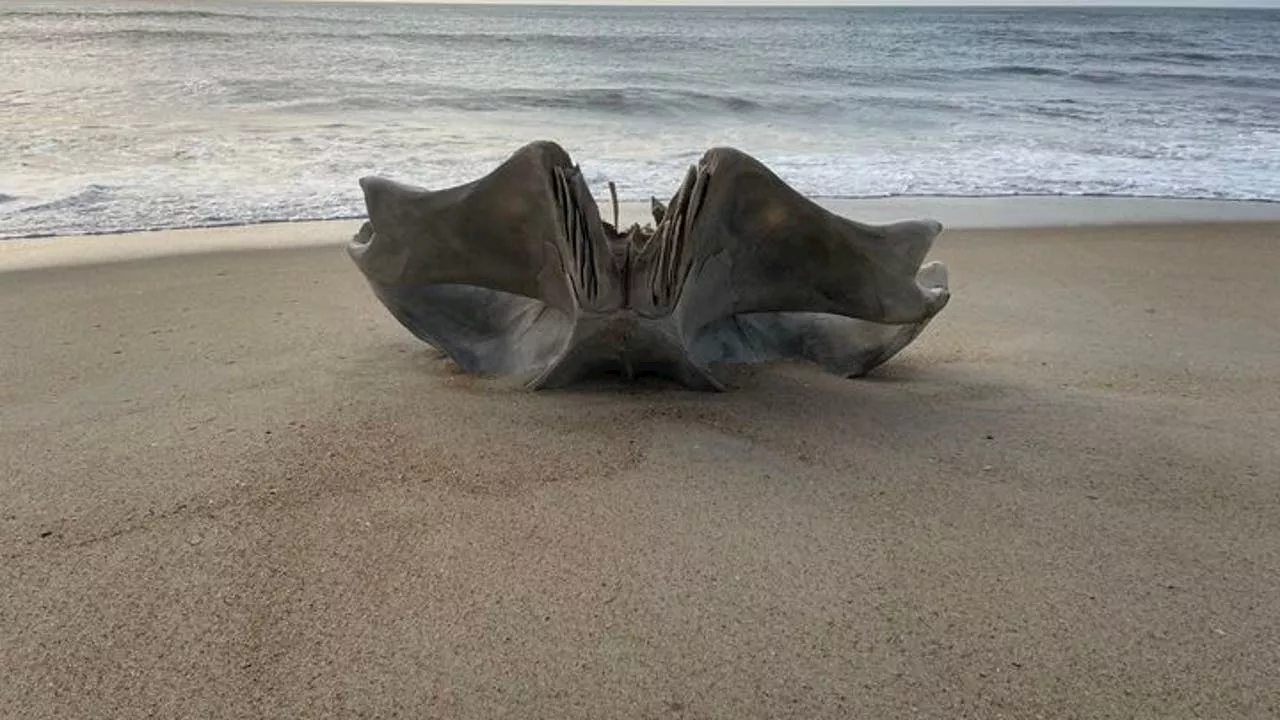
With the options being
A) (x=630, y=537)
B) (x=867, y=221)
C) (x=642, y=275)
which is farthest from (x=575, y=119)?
(x=630, y=537)

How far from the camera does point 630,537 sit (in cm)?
235

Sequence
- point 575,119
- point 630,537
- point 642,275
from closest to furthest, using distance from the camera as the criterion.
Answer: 1. point 630,537
2. point 642,275
3. point 575,119

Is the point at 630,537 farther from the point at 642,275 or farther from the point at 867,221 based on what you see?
the point at 867,221

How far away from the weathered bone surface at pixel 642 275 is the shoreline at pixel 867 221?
8.96 ft

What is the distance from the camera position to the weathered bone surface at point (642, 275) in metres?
2.96

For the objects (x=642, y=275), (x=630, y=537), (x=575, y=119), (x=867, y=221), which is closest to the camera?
(x=630, y=537)

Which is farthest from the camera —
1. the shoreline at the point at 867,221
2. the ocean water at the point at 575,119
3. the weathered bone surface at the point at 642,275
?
the ocean water at the point at 575,119

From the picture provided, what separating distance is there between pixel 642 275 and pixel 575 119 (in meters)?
10.3

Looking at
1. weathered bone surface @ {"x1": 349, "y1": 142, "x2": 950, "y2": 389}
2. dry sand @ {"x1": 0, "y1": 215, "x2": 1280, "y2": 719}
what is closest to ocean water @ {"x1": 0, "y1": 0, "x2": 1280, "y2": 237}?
weathered bone surface @ {"x1": 349, "y1": 142, "x2": 950, "y2": 389}

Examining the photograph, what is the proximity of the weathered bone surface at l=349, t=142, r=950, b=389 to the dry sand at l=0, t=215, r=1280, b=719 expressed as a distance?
0.62ft

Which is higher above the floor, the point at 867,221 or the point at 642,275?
the point at 642,275

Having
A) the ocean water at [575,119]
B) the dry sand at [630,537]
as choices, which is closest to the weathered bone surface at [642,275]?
the dry sand at [630,537]

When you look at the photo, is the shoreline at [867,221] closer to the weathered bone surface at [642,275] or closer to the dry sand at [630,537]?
the dry sand at [630,537]

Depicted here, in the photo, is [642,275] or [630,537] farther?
[642,275]
